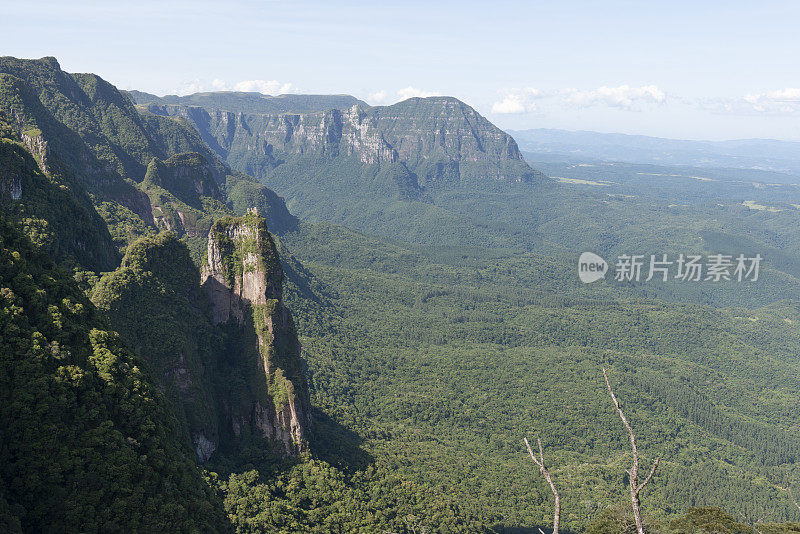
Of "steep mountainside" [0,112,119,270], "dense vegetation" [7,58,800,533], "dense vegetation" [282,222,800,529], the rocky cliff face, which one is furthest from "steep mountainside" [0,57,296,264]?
"dense vegetation" [282,222,800,529]

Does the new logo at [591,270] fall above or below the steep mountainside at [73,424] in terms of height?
below

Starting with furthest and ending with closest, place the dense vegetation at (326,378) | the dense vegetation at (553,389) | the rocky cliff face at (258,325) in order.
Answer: the dense vegetation at (553,389) → the rocky cliff face at (258,325) → the dense vegetation at (326,378)

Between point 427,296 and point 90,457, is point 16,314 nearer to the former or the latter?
point 90,457

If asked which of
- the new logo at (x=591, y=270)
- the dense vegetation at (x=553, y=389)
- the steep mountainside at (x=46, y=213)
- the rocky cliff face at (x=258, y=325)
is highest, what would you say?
the steep mountainside at (x=46, y=213)

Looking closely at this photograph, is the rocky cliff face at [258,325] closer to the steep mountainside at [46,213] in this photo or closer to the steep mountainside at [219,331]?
the steep mountainside at [219,331]

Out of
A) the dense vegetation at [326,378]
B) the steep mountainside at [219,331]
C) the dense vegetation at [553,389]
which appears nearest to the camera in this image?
the dense vegetation at [326,378]

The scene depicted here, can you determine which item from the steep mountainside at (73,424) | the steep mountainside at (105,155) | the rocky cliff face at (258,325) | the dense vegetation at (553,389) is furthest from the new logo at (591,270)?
the steep mountainside at (73,424)

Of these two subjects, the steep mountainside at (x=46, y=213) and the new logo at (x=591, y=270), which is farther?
the new logo at (x=591, y=270)

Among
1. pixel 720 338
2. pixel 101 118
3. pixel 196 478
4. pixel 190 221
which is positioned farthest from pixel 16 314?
pixel 720 338
